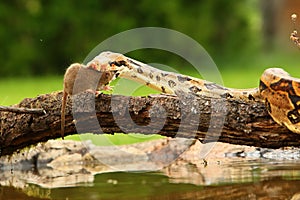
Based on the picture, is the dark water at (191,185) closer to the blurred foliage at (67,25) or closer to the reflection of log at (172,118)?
the reflection of log at (172,118)

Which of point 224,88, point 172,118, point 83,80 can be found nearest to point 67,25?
point 224,88

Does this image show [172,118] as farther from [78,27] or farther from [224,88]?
[78,27]

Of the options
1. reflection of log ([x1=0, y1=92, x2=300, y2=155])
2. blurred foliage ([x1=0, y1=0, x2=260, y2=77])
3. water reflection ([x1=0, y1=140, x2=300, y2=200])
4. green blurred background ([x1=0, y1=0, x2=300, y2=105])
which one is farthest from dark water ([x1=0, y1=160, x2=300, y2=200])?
blurred foliage ([x1=0, y1=0, x2=260, y2=77])

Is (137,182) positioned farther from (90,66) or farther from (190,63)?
(190,63)

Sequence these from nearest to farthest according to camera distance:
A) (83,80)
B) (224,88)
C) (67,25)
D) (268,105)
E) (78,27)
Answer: (268,105)
(83,80)
(224,88)
(78,27)
(67,25)

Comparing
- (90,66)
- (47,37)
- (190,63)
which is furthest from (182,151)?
(190,63)

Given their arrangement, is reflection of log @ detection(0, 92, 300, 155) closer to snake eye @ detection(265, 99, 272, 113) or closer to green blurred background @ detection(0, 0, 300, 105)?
snake eye @ detection(265, 99, 272, 113)

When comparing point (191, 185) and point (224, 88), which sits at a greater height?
point (224, 88)
